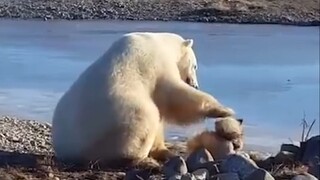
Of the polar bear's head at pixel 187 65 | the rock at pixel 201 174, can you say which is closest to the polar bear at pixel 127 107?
the polar bear's head at pixel 187 65

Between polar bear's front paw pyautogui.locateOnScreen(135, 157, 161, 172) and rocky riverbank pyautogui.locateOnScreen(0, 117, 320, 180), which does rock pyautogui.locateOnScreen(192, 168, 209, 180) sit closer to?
rocky riverbank pyautogui.locateOnScreen(0, 117, 320, 180)

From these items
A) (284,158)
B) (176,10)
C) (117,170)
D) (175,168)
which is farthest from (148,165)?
(176,10)

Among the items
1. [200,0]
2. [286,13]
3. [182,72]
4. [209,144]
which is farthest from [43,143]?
[200,0]

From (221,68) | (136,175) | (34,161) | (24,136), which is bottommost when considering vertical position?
(221,68)

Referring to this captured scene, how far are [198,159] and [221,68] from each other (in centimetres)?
841

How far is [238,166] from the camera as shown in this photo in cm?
625

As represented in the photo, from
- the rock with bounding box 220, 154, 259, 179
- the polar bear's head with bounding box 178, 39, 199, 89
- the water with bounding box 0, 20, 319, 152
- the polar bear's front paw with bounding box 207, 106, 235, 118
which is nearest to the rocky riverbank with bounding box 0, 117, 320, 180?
the rock with bounding box 220, 154, 259, 179

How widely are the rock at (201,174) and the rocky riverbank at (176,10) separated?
21.8m

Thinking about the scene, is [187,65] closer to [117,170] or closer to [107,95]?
[107,95]

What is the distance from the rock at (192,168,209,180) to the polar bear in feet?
3.04

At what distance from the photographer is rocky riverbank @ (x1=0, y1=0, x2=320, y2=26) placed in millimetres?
29328

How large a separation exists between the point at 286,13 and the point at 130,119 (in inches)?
919

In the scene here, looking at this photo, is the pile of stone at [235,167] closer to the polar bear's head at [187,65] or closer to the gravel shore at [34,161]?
the gravel shore at [34,161]

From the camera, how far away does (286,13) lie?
2981cm
